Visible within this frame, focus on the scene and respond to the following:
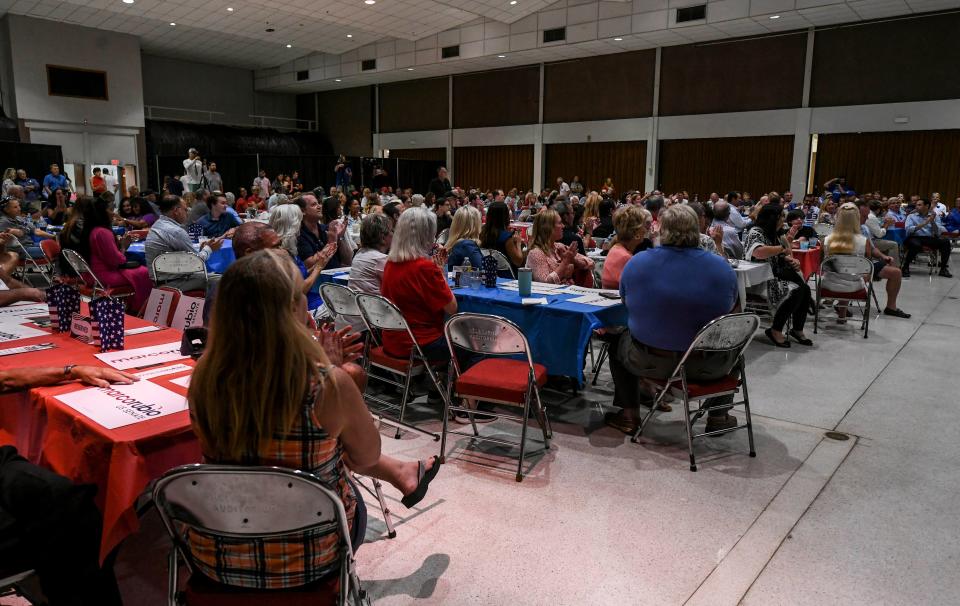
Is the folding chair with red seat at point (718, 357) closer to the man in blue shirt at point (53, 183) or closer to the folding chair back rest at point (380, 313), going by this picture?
the folding chair back rest at point (380, 313)

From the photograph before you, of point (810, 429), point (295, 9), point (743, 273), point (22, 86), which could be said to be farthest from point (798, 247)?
point (22, 86)

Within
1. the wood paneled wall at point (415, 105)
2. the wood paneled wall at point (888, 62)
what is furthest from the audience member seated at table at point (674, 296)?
the wood paneled wall at point (415, 105)

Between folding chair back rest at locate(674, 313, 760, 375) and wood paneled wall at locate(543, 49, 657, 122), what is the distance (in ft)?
47.7

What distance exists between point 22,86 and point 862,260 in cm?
1895

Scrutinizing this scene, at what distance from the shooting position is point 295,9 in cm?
1464

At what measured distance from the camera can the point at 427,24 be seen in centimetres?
1666

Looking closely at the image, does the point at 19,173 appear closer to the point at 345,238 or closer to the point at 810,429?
the point at 345,238

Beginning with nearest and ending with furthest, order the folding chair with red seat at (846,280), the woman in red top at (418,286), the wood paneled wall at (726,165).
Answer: the woman in red top at (418,286), the folding chair with red seat at (846,280), the wood paneled wall at (726,165)

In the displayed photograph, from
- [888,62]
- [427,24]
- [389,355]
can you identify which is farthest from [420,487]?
[427,24]

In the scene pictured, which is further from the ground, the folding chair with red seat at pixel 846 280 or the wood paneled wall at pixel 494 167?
the wood paneled wall at pixel 494 167

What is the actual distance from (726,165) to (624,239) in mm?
13032

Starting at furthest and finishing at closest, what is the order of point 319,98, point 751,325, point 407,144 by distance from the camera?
1. point 319,98
2. point 407,144
3. point 751,325

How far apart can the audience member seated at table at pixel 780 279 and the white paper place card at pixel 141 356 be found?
4.91 metres

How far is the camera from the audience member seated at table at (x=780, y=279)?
5.71 m
